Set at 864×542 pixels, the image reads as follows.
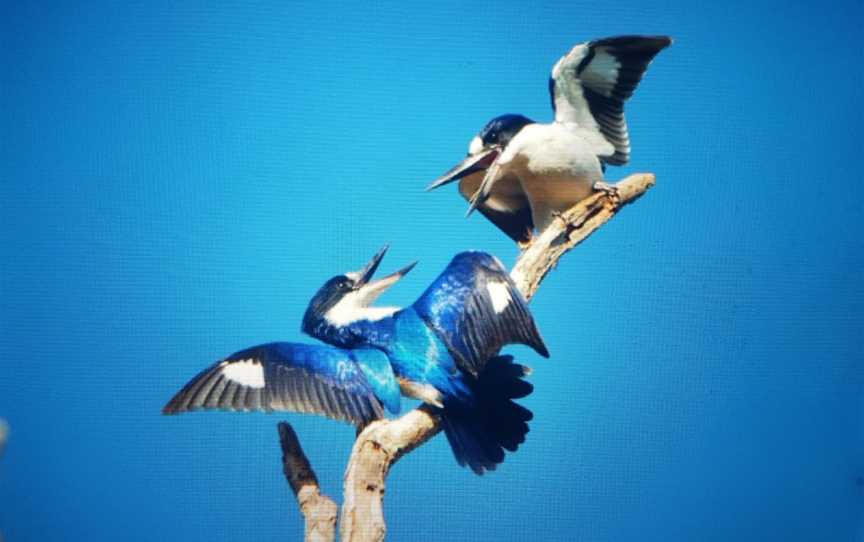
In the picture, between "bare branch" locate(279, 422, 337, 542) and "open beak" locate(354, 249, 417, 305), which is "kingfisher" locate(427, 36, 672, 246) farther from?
"bare branch" locate(279, 422, 337, 542)

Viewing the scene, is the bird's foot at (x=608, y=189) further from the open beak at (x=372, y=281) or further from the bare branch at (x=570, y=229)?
the open beak at (x=372, y=281)

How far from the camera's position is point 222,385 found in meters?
1.18

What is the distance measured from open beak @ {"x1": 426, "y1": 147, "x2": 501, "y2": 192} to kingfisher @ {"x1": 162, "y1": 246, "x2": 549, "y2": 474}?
0.60 feet

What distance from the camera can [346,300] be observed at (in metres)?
1.29

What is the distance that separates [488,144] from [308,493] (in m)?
0.62

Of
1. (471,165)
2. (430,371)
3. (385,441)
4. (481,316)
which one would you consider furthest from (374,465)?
(471,165)

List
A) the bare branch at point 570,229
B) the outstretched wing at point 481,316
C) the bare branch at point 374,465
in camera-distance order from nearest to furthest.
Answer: the bare branch at point 374,465, the outstretched wing at point 481,316, the bare branch at point 570,229

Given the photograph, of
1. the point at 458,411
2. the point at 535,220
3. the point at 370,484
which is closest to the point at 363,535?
the point at 370,484

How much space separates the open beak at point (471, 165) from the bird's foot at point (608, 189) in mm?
189

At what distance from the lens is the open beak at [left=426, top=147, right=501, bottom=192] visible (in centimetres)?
135

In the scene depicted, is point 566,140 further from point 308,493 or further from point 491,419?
point 308,493

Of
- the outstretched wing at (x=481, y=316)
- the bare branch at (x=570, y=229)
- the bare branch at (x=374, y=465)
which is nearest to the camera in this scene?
the bare branch at (x=374, y=465)

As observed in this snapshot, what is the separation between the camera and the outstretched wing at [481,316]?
120 centimetres

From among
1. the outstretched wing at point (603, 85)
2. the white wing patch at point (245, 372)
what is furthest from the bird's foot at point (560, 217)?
the white wing patch at point (245, 372)
